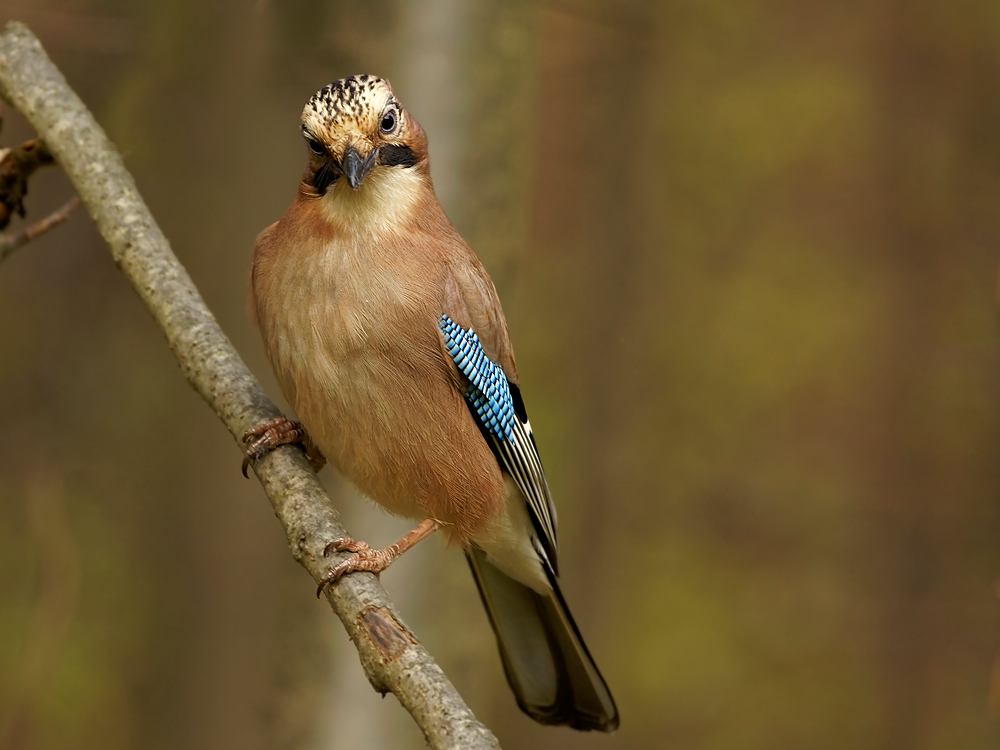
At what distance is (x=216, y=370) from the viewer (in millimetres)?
3363

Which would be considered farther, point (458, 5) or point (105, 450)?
point (105, 450)

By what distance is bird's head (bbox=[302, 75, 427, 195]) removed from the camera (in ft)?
10.7

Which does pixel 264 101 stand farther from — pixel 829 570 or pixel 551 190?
pixel 829 570

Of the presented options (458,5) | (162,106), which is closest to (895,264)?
(458,5)

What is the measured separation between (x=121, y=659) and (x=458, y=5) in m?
4.47

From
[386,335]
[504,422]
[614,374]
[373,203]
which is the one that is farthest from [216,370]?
[614,374]

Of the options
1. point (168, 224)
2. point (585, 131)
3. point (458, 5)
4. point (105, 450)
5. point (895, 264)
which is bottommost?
point (105, 450)

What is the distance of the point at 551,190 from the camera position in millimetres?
9242

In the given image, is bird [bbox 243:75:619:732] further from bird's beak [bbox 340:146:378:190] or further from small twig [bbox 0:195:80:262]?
small twig [bbox 0:195:80:262]

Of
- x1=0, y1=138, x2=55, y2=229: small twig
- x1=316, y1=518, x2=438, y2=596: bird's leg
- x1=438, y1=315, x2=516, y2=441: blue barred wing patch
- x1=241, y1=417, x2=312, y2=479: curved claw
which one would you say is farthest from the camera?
x1=0, y1=138, x2=55, y2=229: small twig

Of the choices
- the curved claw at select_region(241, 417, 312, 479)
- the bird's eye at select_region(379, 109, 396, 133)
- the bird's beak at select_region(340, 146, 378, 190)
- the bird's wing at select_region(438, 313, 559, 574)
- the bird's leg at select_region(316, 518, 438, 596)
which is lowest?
the bird's leg at select_region(316, 518, 438, 596)

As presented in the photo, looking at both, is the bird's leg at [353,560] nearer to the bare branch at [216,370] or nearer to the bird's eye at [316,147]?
the bare branch at [216,370]

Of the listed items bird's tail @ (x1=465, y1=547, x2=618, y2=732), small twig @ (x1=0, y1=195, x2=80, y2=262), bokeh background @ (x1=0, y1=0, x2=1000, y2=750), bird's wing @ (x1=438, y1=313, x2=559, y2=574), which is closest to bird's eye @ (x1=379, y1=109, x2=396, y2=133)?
bird's wing @ (x1=438, y1=313, x2=559, y2=574)

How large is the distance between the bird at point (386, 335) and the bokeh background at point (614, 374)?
45.0 inches
